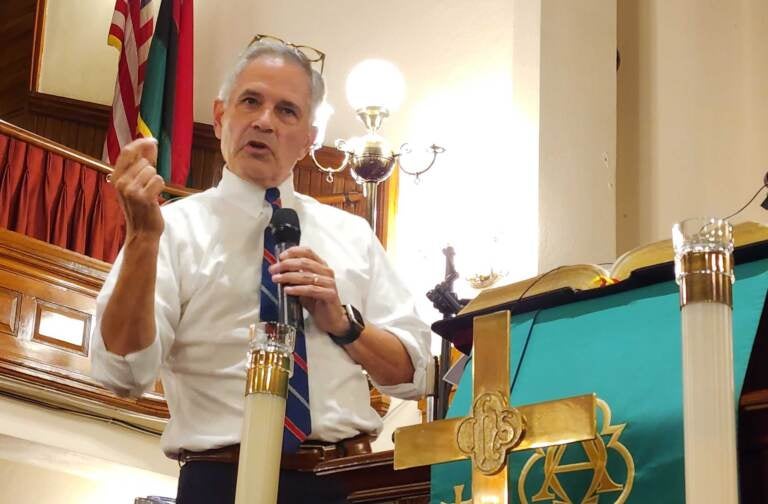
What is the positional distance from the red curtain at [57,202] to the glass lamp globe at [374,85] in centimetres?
232

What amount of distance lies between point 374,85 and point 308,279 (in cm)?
347

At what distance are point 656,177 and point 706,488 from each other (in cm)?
319

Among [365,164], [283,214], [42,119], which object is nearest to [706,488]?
[283,214]

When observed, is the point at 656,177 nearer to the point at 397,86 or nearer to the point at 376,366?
the point at 397,86

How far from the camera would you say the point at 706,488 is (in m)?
1.05

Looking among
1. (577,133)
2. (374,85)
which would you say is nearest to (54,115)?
(374,85)

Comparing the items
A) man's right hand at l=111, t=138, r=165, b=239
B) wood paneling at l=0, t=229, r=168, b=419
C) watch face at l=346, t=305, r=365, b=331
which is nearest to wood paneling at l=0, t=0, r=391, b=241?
wood paneling at l=0, t=229, r=168, b=419

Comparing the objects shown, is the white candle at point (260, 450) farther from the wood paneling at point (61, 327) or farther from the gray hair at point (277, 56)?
the wood paneling at point (61, 327)

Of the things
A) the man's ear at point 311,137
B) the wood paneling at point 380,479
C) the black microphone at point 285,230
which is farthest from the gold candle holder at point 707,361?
the man's ear at point 311,137

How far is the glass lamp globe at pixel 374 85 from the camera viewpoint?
18.0 ft

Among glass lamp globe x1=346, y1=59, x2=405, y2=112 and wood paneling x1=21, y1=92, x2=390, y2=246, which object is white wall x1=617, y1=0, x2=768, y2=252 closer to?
glass lamp globe x1=346, y1=59, x2=405, y2=112

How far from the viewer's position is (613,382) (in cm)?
146

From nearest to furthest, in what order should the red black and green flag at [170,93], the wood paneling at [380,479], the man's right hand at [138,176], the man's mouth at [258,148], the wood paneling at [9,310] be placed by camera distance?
1. the wood paneling at [380,479]
2. the man's right hand at [138,176]
3. the man's mouth at [258,148]
4. the wood paneling at [9,310]
5. the red black and green flag at [170,93]

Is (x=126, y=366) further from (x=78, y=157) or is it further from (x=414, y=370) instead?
(x=78, y=157)
